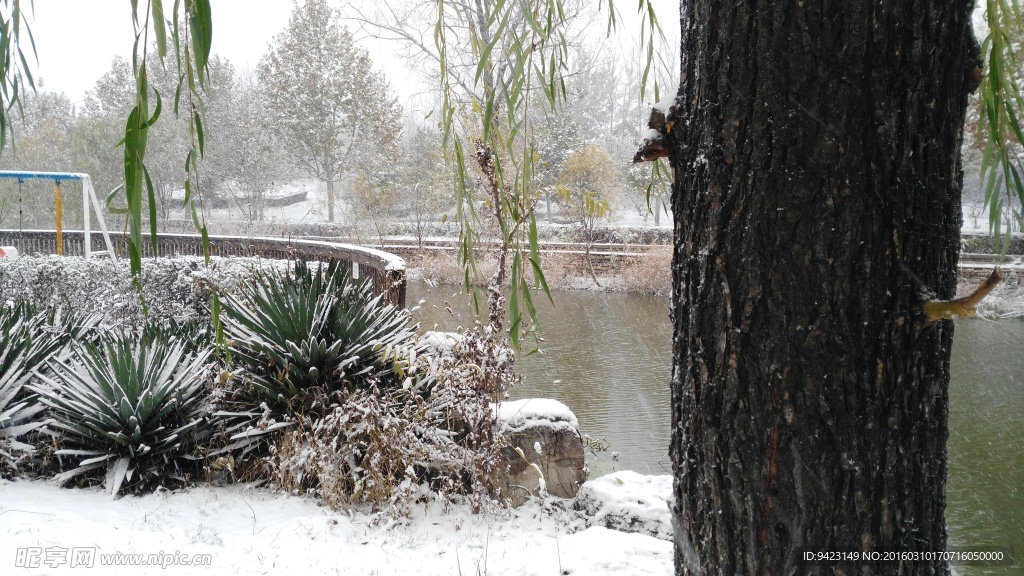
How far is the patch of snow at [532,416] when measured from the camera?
412 cm

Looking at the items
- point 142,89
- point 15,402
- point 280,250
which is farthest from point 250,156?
point 142,89

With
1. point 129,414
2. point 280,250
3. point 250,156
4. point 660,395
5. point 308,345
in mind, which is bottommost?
point 660,395

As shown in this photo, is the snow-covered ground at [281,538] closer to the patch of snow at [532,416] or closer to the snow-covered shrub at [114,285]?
the patch of snow at [532,416]

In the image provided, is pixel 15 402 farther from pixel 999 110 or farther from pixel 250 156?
pixel 250 156

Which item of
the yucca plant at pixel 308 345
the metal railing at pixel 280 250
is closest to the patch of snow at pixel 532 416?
the yucca plant at pixel 308 345

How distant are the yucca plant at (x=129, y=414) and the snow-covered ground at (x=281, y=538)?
0.61 ft

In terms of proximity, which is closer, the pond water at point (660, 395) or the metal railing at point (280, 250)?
the pond water at point (660, 395)

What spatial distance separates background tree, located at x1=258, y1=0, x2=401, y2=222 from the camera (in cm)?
2767

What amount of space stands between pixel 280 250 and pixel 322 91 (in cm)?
2108

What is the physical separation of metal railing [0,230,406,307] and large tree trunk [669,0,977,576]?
6.94 feet

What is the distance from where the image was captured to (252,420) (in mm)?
3936

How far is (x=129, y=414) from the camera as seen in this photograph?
12.0 ft

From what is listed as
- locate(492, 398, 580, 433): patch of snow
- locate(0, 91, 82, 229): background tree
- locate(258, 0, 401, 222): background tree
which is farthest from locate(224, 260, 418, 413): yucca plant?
locate(0, 91, 82, 229): background tree

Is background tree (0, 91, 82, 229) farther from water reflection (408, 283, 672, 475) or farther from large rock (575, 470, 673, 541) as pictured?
large rock (575, 470, 673, 541)
